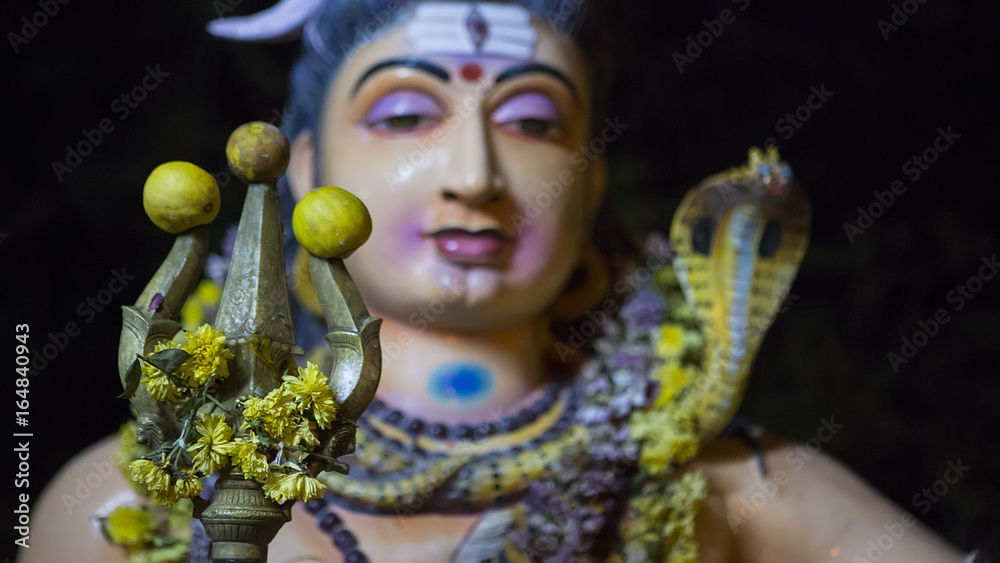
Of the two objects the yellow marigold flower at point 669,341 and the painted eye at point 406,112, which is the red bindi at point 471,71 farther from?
the yellow marigold flower at point 669,341

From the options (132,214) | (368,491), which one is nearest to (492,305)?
(368,491)

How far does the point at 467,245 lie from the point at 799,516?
0.76 m

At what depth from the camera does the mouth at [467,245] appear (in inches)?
78.2

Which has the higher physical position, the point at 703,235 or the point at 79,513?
the point at 703,235

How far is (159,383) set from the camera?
1.22 m

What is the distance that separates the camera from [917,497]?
9.27 ft

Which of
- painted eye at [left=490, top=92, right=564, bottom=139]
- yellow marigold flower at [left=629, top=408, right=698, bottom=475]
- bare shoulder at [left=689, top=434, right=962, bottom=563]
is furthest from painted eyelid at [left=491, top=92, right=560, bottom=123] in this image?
bare shoulder at [left=689, top=434, right=962, bottom=563]

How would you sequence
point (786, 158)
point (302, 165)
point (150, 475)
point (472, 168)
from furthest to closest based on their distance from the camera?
point (786, 158), point (302, 165), point (472, 168), point (150, 475)

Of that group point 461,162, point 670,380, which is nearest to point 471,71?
point 461,162

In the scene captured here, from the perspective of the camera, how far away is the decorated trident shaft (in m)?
1.21

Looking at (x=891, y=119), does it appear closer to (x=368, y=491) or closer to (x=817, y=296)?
(x=817, y=296)

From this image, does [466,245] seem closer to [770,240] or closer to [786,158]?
[770,240]

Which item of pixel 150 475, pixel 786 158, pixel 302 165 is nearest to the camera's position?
pixel 150 475

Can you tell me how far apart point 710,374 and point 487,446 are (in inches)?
16.9
